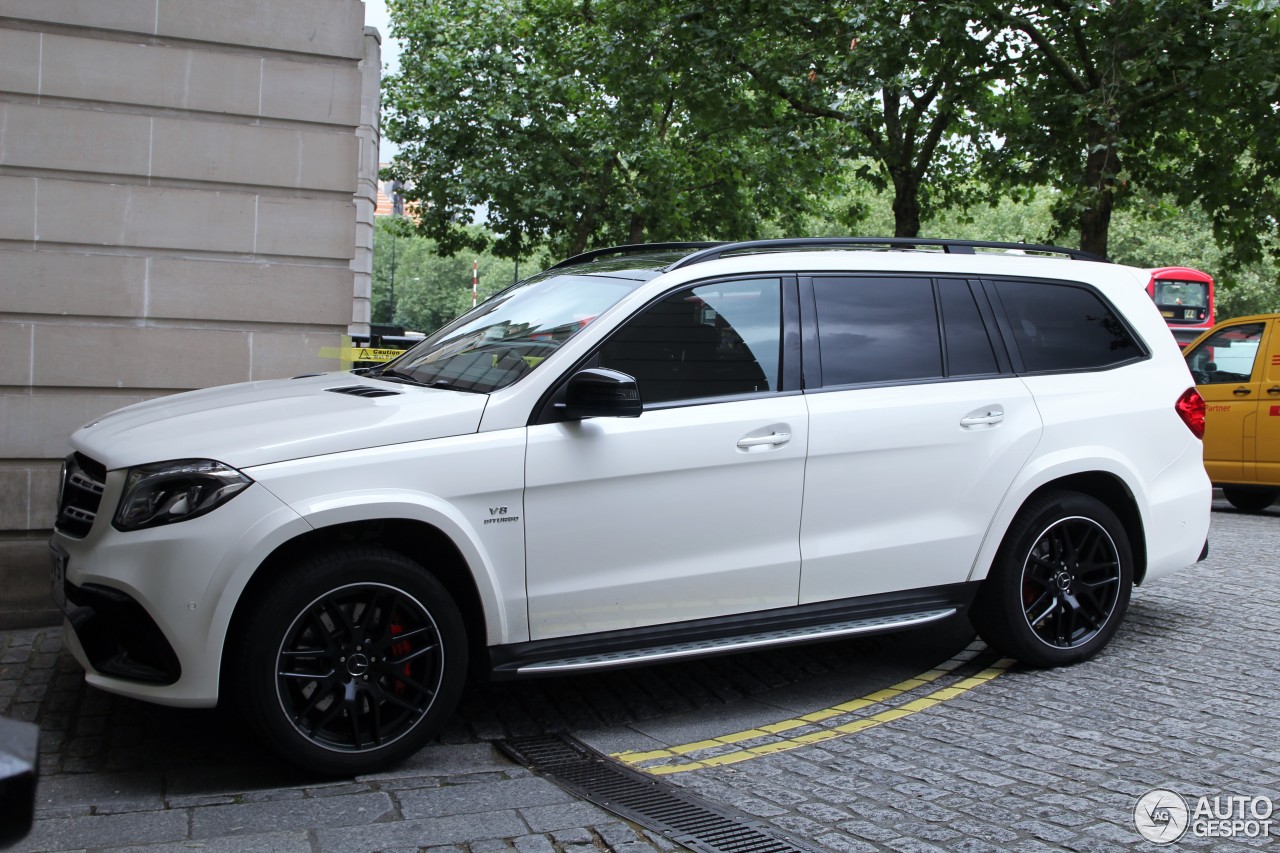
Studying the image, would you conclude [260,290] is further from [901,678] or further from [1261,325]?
[1261,325]

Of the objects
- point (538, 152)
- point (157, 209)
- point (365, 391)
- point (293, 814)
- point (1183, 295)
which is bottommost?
point (293, 814)

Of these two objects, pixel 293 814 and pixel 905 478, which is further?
pixel 905 478

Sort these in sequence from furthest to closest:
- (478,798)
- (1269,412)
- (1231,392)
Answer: (1231,392), (1269,412), (478,798)

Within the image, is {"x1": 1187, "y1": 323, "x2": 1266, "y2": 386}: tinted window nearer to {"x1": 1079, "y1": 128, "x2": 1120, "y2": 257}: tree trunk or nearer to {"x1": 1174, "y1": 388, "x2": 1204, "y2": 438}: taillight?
{"x1": 1079, "y1": 128, "x2": 1120, "y2": 257}: tree trunk

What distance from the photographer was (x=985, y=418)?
572 cm

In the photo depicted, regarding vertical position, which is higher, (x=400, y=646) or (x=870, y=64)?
(x=870, y=64)

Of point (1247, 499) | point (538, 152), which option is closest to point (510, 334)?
point (1247, 499)

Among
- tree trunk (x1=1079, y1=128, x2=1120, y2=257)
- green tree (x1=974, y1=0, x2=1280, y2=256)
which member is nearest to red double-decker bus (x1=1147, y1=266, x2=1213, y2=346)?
green tree (x1=974, y1=0, x2=1280, y2=256)

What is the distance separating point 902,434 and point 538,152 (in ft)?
98.1

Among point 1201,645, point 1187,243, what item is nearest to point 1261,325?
point 1201,645

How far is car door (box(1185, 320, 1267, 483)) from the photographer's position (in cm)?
1297

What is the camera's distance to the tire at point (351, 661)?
4.32 m

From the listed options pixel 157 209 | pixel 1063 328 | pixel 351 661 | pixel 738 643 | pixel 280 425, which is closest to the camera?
pixel 351 661

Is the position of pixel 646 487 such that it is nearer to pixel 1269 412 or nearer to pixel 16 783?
pixel 16 783
